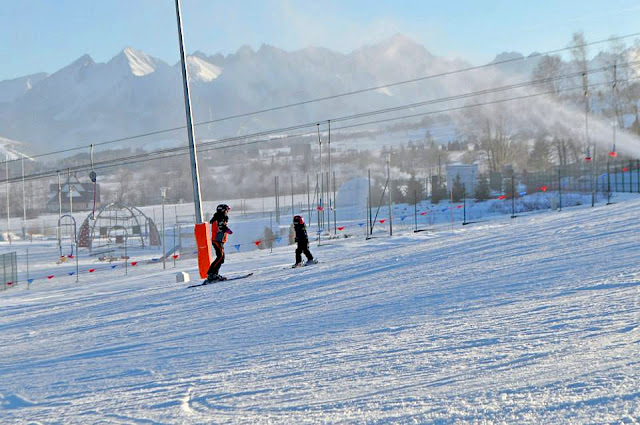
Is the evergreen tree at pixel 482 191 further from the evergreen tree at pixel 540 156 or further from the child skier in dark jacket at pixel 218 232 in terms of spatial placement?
the child skier in dark jacket at pixel 218 232

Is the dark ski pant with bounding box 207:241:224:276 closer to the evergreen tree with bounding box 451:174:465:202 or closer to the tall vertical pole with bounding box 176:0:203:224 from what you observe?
the tall vertical pole with bounding box 176:0:203:224

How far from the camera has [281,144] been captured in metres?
80.8

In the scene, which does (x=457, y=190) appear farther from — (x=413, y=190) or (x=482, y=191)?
(x=413, y=190)

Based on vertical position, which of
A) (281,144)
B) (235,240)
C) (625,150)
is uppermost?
(281,144)

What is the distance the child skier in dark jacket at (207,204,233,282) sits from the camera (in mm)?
10555

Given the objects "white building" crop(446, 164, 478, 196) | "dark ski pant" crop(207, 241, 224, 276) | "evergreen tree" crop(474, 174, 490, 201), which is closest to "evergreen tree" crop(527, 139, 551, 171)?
"white building" crop(446, 164, 478, 196)

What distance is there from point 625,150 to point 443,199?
13.3 meters

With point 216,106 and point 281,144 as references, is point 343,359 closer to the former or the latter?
point 281,144

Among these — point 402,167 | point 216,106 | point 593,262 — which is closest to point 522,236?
point 593,262

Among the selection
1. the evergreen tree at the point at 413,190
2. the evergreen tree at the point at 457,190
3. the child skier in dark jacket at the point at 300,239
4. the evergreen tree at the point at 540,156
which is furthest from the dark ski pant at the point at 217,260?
the evergreen tree at the point at 540,156

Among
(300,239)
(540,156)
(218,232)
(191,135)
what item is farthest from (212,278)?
(540,156)

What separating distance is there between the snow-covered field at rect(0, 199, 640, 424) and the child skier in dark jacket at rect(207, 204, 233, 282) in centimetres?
187

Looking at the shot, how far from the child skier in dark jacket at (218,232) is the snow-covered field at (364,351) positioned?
1.87m

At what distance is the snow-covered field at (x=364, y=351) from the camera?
10.9 feet
